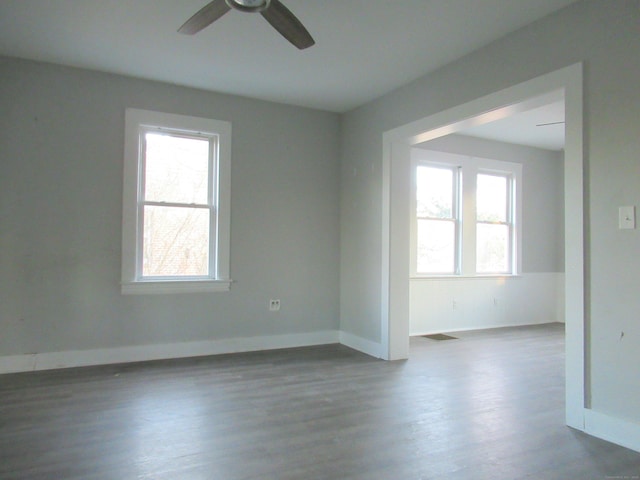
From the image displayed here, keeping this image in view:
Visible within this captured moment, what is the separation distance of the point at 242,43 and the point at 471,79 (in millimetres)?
1867

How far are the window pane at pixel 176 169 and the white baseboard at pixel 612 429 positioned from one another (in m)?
3.77

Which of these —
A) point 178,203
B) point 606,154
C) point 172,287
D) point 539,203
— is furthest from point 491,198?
point 172,287

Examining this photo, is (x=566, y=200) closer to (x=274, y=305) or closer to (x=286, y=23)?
(x=286, y=23)

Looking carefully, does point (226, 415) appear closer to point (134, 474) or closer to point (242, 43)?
point (134, 474)

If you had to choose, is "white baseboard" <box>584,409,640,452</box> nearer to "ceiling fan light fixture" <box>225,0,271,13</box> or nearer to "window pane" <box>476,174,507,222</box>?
"ceiling fan light fixture" <box>225,0,271,13</box>

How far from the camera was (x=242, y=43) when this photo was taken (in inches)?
135

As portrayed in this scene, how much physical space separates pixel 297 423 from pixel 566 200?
224 cm

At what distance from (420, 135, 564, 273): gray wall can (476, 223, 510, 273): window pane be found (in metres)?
0.32

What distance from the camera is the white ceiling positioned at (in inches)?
115

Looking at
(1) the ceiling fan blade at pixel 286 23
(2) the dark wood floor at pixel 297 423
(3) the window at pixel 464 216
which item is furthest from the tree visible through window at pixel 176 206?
(3) the window at pixel 464 216

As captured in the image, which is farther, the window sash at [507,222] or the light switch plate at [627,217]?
the window sash at [507,222]

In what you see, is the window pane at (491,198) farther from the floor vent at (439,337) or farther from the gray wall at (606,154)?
the gray wall at (606,154)

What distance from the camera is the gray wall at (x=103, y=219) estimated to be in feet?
12.4

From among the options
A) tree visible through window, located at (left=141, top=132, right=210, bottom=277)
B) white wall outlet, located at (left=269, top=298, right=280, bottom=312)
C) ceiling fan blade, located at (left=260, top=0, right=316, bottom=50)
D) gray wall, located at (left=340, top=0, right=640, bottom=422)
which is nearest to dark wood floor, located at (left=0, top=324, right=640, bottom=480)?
gray wall, located at (left=340, top=0, right=640, bottom=422)
